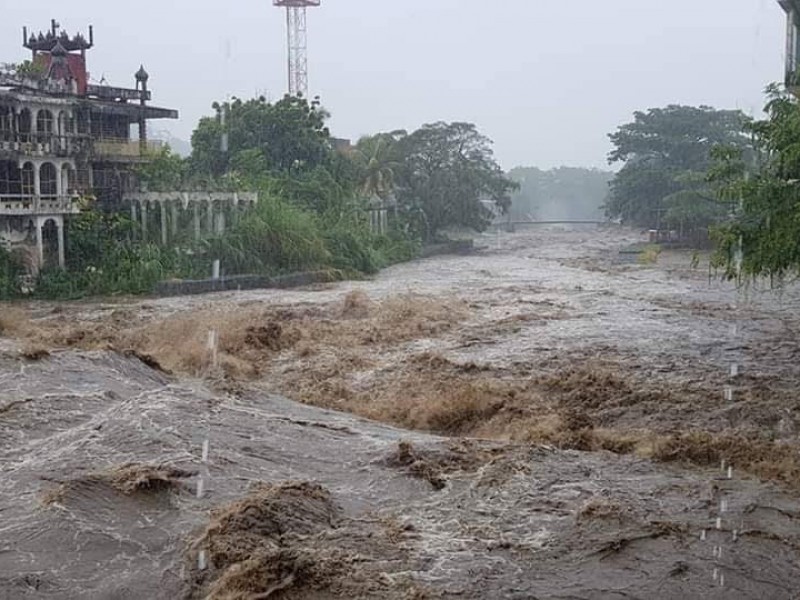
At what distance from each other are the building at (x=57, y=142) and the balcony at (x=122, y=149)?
31mm

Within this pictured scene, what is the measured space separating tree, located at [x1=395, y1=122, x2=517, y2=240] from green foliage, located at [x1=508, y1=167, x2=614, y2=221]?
2450 inches

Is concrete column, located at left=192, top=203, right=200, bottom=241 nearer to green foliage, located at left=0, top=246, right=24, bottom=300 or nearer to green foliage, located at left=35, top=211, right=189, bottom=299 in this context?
green foliage, located at left=35, top=211, right=189, bottom=299

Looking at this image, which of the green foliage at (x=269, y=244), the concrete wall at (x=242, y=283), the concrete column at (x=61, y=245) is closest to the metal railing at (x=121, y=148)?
the concrete column at (x=61, y=245)

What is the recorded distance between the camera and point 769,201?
13977 mm

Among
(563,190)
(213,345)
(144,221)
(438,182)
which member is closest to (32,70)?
(144,221)

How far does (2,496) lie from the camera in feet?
28.7

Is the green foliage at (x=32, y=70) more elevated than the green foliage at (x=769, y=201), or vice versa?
the green foliage at (x=32, y=70)

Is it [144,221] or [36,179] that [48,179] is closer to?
[36,179]

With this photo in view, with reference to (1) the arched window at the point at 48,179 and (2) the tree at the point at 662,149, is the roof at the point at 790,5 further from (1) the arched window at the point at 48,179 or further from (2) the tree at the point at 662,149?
(2) the tree at the point at 662,149

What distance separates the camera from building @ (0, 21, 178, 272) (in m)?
26.5

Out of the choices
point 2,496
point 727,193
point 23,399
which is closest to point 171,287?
point 23,399

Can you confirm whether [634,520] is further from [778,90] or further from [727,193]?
[778,90]

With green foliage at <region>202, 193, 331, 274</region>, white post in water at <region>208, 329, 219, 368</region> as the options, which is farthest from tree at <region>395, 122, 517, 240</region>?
white post in water at <region>208, 329, 219, 368</region>

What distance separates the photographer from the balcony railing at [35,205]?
2570 centimetres
